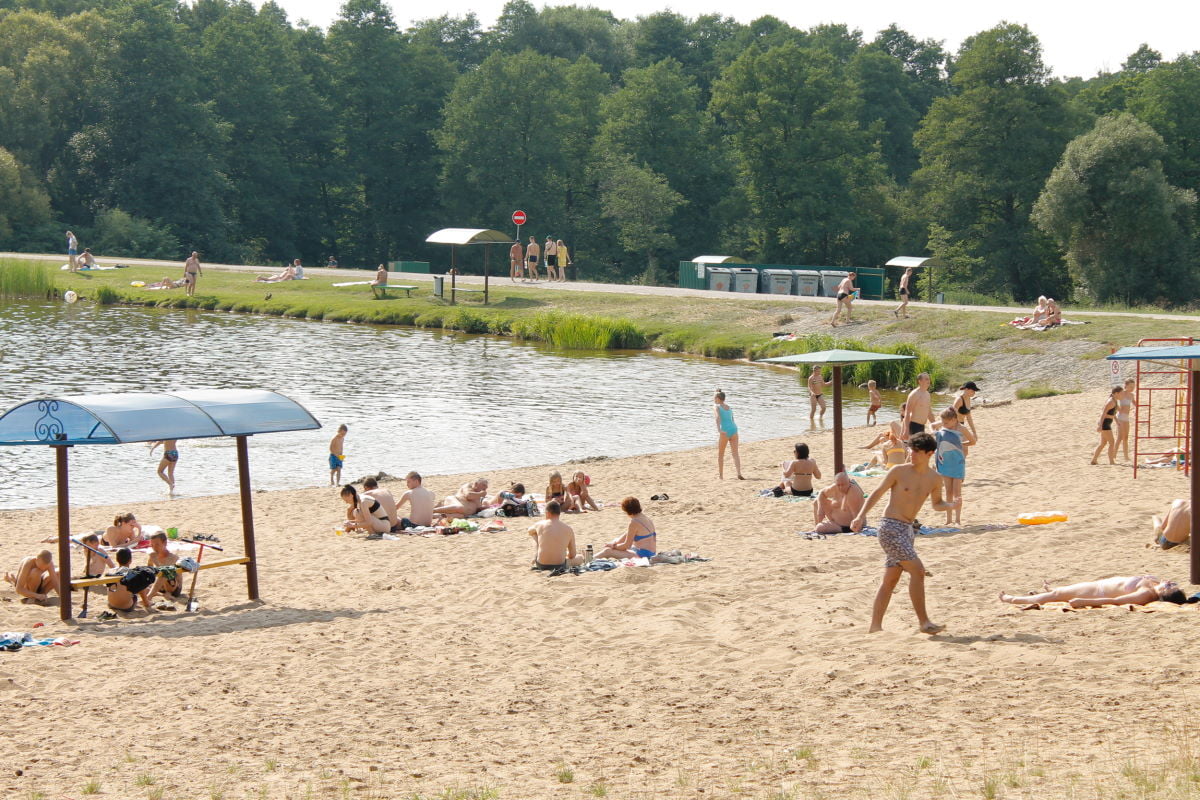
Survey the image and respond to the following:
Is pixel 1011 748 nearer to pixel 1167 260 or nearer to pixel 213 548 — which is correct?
pixel 213 548

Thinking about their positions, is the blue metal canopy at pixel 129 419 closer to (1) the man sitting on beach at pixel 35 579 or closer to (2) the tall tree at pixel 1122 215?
(1) the man sitting on beach at pixel 35 579

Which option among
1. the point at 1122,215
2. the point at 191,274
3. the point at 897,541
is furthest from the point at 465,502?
the point at 1122,215

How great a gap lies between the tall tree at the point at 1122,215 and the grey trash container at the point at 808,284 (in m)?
12.2

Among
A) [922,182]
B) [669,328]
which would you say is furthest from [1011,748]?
[922,182]

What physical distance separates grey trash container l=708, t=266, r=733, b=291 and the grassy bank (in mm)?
5135

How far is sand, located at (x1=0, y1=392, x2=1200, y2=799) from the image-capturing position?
749cm

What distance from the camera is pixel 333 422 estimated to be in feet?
90.8

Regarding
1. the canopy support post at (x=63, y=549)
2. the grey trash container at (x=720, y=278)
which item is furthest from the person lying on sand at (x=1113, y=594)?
the grey trash container at (x=720, y=278)

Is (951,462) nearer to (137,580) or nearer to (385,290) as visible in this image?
(137,580)

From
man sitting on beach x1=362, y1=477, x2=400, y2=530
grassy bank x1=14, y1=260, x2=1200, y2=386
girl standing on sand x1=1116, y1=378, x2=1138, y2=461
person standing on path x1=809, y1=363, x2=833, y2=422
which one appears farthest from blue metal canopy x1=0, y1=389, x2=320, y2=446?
grassy bank x1=14, y1=260, x2=1200, y2=386

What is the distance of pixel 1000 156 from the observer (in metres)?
60.0

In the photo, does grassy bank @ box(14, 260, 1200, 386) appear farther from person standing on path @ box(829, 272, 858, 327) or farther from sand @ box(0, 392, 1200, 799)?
sand @ box(0, 392, 1200, 799)

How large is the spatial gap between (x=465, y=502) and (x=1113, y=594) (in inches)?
361

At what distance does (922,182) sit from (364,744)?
206ft
